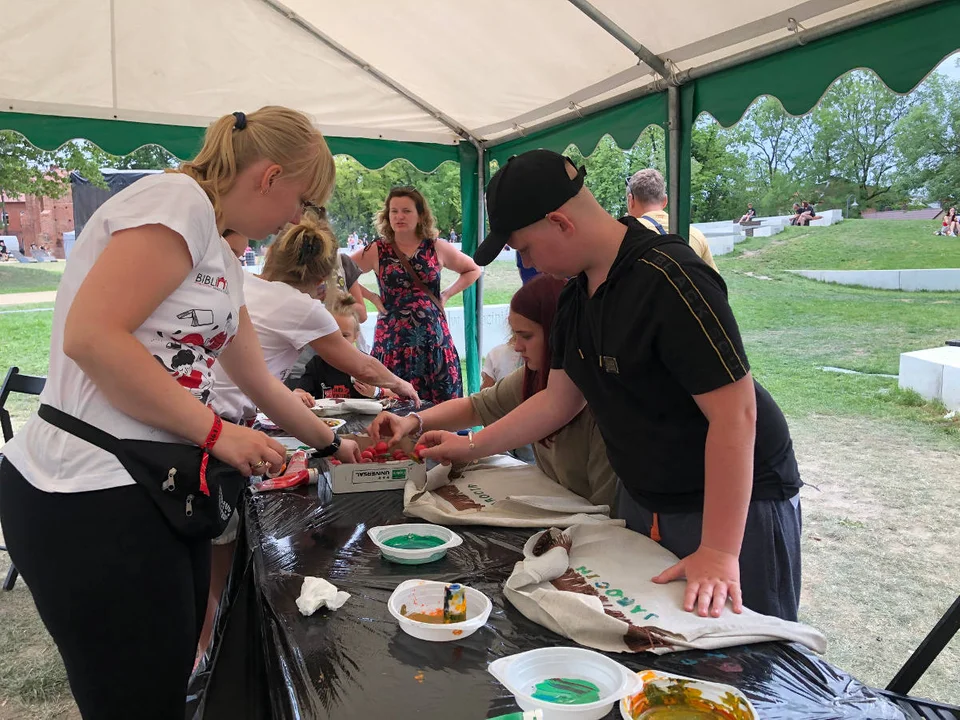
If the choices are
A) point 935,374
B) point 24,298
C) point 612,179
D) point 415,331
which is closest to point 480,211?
point 415,331

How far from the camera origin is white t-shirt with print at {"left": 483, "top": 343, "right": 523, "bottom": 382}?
329 centimetres

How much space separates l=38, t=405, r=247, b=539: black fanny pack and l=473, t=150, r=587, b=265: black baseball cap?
0.70m

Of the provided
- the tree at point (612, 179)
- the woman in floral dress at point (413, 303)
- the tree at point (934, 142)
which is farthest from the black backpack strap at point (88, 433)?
the tree at point (934, 142)

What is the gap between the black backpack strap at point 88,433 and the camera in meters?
1.12

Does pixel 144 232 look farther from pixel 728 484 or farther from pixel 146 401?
pixel 728 484

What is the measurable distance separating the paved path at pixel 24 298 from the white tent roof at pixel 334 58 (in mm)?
7695

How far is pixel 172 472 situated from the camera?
1161 mm

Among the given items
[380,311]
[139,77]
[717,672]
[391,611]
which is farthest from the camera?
[380,311]

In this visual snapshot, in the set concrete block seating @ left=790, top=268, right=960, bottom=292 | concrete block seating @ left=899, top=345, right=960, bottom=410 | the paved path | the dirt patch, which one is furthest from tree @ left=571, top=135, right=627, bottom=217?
the paved path

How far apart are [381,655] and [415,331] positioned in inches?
137

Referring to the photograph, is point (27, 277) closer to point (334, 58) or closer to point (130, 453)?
point (334, 58)

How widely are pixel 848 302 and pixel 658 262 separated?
10289mm

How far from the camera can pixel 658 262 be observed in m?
1.20

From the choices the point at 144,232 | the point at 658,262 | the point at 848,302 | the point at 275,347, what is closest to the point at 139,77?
the point at 275,347
